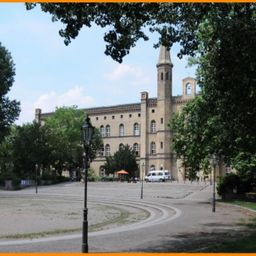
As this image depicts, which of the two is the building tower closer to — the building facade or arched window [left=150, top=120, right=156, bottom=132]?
the building facade

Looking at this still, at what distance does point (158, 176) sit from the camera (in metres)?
88.9

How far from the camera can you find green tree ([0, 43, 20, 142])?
54.3m

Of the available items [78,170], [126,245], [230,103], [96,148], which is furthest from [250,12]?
[78,170]

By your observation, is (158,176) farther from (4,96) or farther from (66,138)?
(4,96)

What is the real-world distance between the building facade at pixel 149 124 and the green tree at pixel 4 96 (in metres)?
38.3

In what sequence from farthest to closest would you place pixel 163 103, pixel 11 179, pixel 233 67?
pixel 163 103 < pixel 11 179 < pixel 233 67

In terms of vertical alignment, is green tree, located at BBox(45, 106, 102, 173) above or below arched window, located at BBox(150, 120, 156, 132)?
below

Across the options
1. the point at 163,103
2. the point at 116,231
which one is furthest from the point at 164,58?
the point at 116,231

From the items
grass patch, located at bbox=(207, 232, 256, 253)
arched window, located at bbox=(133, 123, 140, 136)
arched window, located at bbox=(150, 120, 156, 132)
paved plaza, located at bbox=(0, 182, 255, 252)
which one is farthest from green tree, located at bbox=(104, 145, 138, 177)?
grass patch, located at bbox=(207, 232, 256, 253)

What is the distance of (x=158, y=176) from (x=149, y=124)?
16466 millimetres

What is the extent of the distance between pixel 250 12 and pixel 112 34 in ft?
13.7

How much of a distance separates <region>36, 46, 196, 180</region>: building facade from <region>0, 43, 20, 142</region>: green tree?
38272mm

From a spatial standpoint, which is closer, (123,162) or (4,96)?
(4,96)

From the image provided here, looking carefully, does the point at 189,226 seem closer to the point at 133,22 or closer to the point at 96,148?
the point at 133,22
